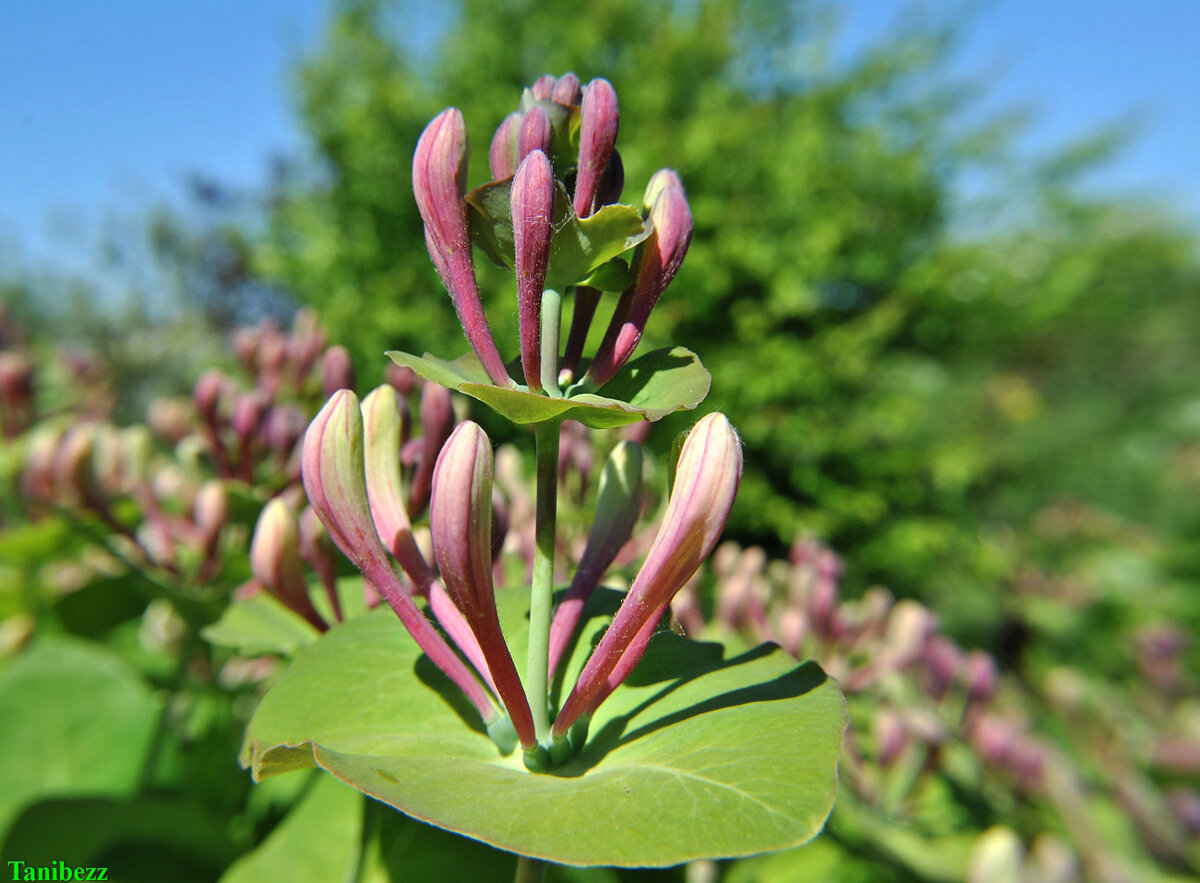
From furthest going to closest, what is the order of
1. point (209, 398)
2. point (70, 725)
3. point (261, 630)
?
point (209, 398) → point (70, 725) → point (261, 630)

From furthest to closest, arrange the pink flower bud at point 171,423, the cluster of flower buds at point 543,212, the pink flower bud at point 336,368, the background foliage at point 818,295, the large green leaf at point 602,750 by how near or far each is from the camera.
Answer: the background foliage at point 818,295, the pink flower bud at point 171,423, the pink flower bud at point 336,368, the cluster of flower buds at point 543,212, the large green leaf at point 602,750

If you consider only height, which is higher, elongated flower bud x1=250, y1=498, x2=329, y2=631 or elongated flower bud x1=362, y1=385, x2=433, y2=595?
elongated flower bud x1=362, y1=385, x2=433, y2=595

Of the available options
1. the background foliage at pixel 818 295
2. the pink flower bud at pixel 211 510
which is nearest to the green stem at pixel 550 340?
the pink flower bud at pixel 211 510

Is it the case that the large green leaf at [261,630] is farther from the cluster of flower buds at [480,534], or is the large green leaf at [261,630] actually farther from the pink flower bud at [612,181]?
the pink flower bud at [612,181]

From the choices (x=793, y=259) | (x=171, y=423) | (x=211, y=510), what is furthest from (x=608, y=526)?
(x=793, y=259)

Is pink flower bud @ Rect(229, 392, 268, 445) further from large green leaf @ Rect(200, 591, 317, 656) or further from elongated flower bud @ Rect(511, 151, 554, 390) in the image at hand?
elongated flower bud @ Rect(511, 151, 554, 390)

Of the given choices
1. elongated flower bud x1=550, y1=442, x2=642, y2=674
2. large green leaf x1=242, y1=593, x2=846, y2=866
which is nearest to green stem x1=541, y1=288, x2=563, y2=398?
elongated flower bud x1=550, y1=442, x2=642, y2=674

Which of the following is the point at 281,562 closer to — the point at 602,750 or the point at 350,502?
the point at 350,502
